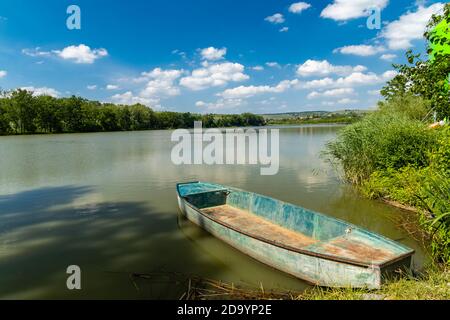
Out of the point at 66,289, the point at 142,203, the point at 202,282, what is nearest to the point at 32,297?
the point at 66,289

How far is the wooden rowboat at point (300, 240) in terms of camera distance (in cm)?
495

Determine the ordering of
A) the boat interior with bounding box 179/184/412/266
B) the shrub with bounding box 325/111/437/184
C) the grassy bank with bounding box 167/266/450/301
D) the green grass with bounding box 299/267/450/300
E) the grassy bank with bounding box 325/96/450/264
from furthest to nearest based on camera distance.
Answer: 1. the shrub with bounding box 325/111/437/184
2. the grassy bank with bounding box 325/96/450/264
3. the boat interior with bounding box 179/184/412/266
4. the grassy bank with bounding box 167/266/450/301
5. the green grass with bounding box 299/267/450/300

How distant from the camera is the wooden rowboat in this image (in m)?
4.95

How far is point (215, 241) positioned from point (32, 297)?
4.17 m

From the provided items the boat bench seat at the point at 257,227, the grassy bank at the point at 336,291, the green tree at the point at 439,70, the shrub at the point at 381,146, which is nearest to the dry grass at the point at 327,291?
the grassy bank at the point at 336,291

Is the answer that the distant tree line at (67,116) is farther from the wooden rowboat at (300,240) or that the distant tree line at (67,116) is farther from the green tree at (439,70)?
the green tree at (439,70)

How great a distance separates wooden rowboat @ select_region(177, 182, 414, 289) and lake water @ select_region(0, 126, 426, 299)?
0.41m

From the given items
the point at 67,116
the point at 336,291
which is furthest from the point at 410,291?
the point at 67,116

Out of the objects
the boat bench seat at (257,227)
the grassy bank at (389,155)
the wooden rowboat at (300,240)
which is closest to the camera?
the wooden rowboat at (300,240)

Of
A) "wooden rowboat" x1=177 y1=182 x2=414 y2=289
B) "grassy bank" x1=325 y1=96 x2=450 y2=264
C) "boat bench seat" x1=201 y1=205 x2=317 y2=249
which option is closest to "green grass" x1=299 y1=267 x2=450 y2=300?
"wooden rowboat" x1=177 y1=182 x2=414 y2=289

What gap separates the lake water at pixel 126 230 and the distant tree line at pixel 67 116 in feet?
182

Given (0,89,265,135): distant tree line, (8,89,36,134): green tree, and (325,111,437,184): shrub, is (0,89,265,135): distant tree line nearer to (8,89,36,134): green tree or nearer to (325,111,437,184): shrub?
(8,89,36,134): green tree

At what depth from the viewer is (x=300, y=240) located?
725cm

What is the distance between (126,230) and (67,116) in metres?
74.0
